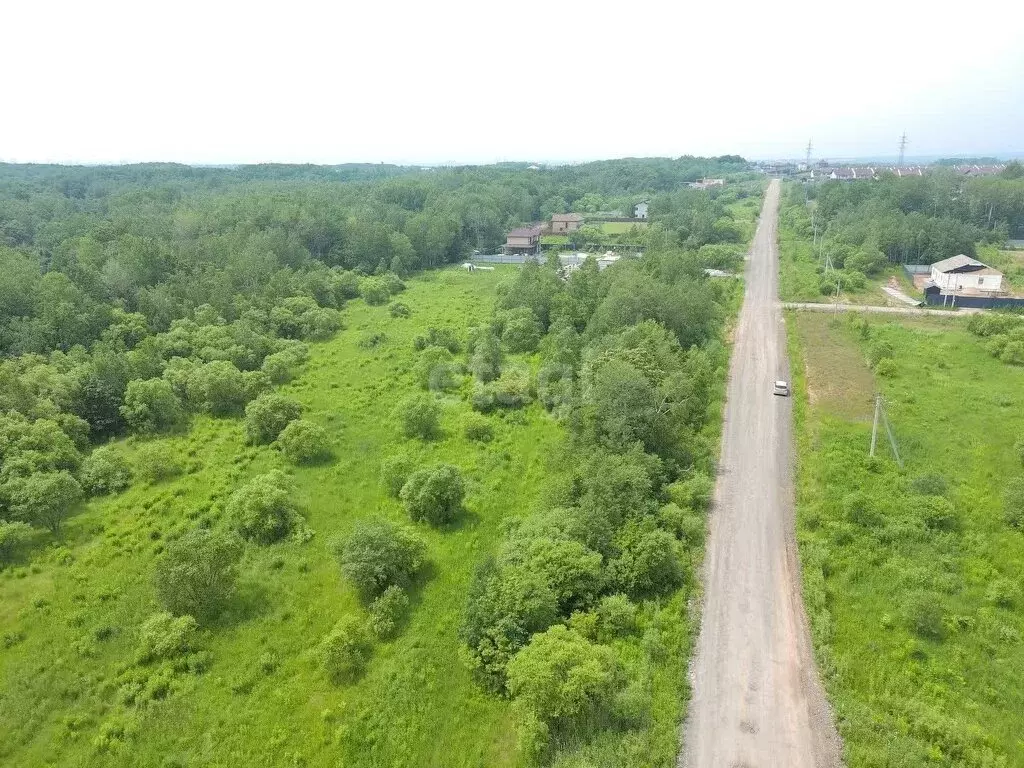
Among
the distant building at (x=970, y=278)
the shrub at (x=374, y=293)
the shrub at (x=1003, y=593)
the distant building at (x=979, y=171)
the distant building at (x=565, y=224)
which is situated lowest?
the shrub at (x=1003, y=593)

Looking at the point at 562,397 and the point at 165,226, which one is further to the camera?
the point at 165,226

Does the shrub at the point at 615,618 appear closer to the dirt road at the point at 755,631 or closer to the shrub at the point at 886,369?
the dirt road at the point at 755,631

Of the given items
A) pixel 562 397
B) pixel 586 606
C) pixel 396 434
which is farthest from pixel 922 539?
pixel 396 434

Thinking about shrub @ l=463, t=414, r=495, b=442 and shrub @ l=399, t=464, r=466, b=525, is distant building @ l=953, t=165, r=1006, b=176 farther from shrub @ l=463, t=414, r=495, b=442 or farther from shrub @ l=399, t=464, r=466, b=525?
shrub @ l=399, t=464, r=466, b=525

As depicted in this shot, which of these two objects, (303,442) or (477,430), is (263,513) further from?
(477,430)

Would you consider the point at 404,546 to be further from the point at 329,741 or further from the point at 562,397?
the point at 562,397

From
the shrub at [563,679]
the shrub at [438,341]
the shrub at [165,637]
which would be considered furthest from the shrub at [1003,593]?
the shrub at [438,341]

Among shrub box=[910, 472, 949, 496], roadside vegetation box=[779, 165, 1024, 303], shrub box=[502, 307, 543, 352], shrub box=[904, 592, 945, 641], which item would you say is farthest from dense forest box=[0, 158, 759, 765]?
roadside vegetation box=[779, 165, 1024, 303]
